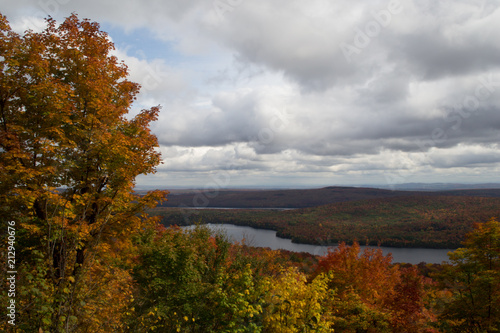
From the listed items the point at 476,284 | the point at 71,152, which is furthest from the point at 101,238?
the point at 476,284

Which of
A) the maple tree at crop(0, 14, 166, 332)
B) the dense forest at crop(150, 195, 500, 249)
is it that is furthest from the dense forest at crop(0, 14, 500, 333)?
the dense forest at crop(150, 195, 500, 249)

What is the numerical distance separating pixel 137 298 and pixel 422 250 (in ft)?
377

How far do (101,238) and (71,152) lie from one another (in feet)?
11.9

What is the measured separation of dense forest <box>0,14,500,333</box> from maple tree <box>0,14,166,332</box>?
0.15 ft

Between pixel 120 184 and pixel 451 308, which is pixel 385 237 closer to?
pixel 451 308

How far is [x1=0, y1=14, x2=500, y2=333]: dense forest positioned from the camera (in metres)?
7.84

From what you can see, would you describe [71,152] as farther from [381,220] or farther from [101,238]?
[381,220]

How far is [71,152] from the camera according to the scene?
916 cm

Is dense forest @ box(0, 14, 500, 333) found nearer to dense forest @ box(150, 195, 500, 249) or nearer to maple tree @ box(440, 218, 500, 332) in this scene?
maple tree @ box(440, 218, 500, 332)

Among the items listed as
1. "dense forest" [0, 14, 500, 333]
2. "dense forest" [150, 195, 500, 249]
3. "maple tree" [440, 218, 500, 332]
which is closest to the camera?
"dense forest" [0, 14, 500, 333]

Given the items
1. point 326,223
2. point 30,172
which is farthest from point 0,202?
point 326,223

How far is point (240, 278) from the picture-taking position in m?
10.7

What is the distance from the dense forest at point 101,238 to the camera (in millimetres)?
7840

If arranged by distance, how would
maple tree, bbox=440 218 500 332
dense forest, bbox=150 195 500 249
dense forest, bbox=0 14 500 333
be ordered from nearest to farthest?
dense forest, bbox=0 14 500 333, maple tree, bbox=440 218 500 332, dense forest, bbox=150 195 500 249
